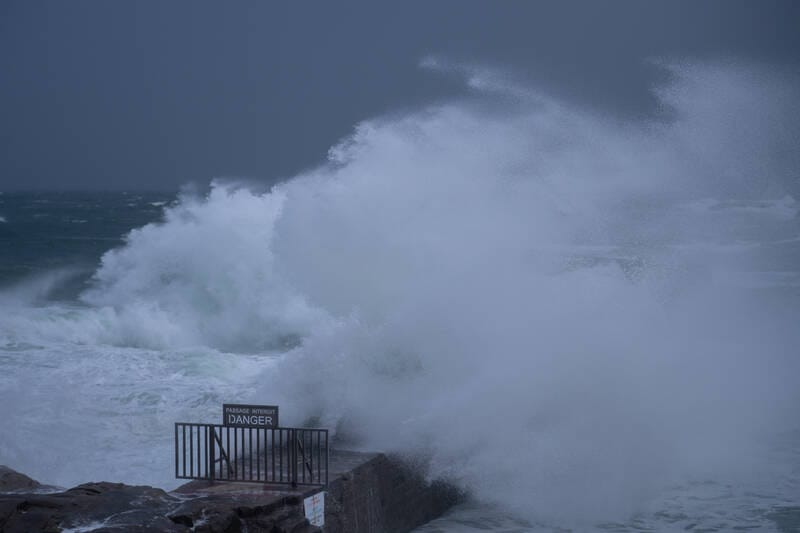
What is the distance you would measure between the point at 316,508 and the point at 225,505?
3.37ft

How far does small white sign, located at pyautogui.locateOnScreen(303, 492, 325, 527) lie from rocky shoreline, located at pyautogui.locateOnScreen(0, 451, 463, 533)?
6 centimetres

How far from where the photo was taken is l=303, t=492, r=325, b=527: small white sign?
815 centimetres

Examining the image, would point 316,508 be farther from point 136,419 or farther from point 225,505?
point 136,419

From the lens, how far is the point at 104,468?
37.3 feet

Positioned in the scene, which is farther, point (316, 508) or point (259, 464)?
point (259, 464)

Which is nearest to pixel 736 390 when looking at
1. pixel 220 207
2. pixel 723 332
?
pixel 723 332

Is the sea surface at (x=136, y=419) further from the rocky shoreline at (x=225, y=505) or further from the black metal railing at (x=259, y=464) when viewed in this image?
the black metal railing at (x=259, y=464)

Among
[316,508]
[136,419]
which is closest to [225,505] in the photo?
[316,508]

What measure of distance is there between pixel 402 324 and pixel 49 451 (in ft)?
15.5

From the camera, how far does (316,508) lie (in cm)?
827

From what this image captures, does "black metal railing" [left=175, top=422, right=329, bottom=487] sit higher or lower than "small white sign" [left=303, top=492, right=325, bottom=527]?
higher

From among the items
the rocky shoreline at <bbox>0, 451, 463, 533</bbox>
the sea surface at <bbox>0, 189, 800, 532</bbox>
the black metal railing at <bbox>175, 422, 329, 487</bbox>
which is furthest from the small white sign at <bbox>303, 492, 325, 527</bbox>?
the sea surface at <bbox>0, 189, 800, 532</bbox>

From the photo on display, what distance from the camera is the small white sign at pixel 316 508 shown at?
26.7 ft

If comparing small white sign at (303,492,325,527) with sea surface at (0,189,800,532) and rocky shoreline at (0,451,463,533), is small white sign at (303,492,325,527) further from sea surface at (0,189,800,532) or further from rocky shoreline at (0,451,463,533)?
sea surface at (0,189,800,532)
